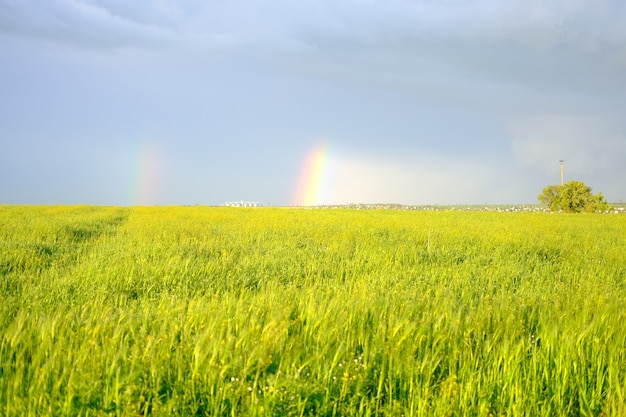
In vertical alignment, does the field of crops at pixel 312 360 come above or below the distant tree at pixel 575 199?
below

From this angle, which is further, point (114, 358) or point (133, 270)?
point (133, 270)

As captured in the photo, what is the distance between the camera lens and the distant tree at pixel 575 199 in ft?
199

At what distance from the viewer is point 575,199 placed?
208 feet

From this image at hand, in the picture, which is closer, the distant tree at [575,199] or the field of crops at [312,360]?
the field of crops at [312,360]

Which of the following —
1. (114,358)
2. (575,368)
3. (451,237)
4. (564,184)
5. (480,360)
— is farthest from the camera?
(564,184)

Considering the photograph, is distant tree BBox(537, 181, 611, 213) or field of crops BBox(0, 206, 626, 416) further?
distant tree BBox(537, 181, 611, 213)

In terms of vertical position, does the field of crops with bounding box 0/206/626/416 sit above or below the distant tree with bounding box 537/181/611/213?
below

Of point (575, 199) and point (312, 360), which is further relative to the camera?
point (575, 199)

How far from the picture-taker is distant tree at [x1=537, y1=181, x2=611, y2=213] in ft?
199

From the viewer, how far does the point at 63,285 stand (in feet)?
20.2

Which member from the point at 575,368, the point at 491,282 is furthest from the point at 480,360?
the point at 491,282

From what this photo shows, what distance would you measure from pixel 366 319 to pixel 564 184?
243ft

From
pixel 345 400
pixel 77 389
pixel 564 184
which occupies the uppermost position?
pixel 564 184

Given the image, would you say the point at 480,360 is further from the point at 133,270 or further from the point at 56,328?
the point at 133,270
